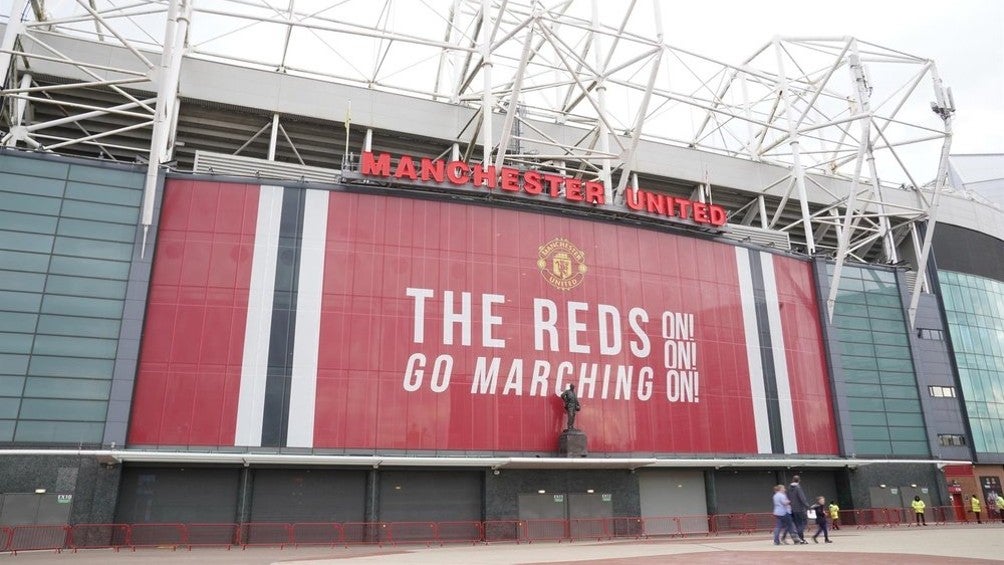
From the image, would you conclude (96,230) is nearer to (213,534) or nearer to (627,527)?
(213,534)

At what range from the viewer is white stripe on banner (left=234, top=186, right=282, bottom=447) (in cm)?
3191

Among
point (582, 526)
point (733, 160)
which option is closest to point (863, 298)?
point (733, 160)

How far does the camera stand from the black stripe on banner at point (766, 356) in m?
42.0

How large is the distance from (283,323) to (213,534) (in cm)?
979

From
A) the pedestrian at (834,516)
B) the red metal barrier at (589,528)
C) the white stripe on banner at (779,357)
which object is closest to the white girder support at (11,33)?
the red metal barrier at (589,528)

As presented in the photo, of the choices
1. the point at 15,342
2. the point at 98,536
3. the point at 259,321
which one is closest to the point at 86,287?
the point at 15,342

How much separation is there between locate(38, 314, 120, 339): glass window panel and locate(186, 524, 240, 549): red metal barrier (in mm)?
9350

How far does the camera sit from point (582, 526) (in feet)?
116

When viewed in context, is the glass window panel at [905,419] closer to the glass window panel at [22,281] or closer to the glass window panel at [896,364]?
the glass window panel at [896,364]

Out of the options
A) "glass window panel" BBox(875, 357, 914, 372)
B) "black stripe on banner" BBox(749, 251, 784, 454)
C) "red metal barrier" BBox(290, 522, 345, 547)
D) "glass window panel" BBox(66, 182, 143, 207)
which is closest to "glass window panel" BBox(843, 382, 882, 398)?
"glass window panel" BBox(875, 357, 914, 372)

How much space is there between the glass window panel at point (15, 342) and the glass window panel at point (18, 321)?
0.24 metres

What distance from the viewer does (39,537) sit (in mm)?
27656

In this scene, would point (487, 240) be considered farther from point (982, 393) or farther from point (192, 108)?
point (982, 393)

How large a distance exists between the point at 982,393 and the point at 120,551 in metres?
58.5
